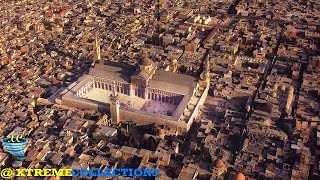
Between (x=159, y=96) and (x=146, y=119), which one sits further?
(x=159, y=96)

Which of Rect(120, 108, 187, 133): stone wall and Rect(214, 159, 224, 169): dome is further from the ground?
Rect(214, 159, 224, 169): dome

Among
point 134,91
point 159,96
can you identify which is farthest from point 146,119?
point 134,91

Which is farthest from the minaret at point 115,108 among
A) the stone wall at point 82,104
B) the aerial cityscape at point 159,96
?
the stone wall at point 82,104

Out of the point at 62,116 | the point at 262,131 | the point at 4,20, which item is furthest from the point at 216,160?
the point at 4,20

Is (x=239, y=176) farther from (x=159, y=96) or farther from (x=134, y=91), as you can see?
(x=134, y=91)

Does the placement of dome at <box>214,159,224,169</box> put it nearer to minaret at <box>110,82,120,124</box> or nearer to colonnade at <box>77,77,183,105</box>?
minaret at <box>110,82,120,124</box>

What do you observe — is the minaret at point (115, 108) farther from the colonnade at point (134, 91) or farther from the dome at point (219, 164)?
the dome at point (219, 164)

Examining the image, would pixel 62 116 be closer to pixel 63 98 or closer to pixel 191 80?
pixel 63 98

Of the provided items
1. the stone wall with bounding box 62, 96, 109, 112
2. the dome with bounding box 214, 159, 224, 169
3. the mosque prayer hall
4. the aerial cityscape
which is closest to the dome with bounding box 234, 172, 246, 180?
the aerial cityscape
